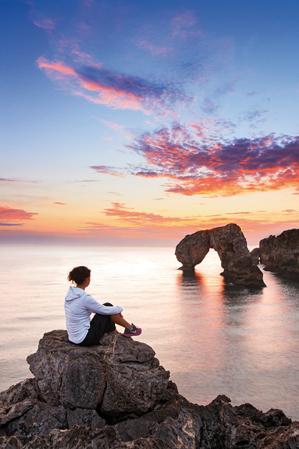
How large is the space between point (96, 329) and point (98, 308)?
3.50ft

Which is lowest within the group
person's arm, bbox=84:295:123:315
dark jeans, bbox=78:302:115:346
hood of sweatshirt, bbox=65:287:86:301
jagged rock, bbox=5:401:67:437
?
jagged rock, bbox=5:401:67:437

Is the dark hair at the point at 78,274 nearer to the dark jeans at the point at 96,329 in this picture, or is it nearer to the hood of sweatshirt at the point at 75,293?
the hood of sweatshirt at the point at 75,293

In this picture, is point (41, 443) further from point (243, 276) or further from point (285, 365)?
point (243, 276)

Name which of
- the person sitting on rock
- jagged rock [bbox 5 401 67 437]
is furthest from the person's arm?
jagged rock [bbox 5 401 67 437]

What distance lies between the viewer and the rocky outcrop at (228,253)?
74.3 m

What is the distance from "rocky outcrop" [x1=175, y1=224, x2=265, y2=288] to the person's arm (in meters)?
62.2

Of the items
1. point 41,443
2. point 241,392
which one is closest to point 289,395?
point 241,392

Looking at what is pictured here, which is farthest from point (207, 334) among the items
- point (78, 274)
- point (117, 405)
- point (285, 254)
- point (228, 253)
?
point (285, 254)

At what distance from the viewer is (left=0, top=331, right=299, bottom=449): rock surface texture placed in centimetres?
1142

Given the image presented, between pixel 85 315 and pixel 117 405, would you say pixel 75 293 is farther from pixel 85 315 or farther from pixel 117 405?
pixel 117 405

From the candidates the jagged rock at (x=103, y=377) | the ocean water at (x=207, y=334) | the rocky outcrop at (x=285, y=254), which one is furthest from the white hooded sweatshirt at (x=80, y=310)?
the rocky outcrop at (x=285, y=254)

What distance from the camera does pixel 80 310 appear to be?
12.2 meters

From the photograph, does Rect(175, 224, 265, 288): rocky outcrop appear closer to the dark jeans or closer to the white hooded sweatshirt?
the dark jeans

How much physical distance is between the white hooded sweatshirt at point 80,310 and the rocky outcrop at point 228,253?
6202 cm
